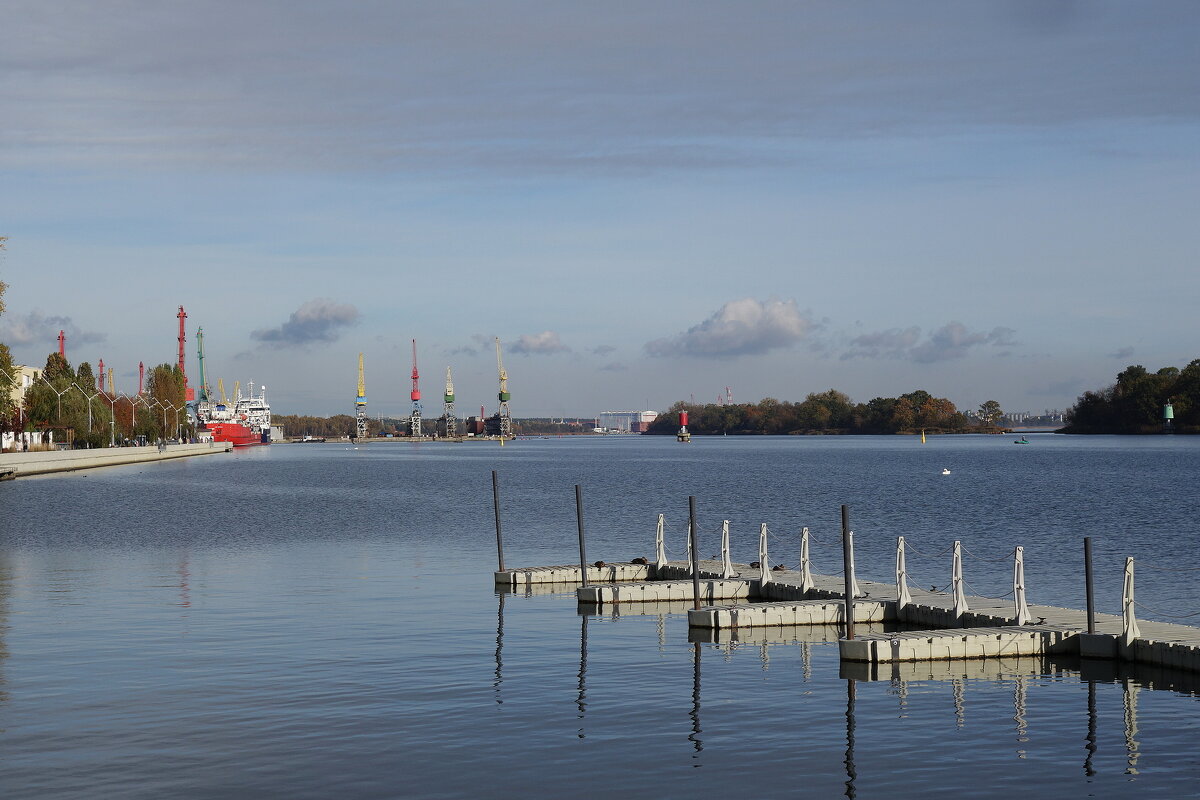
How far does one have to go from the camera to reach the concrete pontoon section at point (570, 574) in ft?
136

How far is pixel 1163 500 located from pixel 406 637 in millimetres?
77035

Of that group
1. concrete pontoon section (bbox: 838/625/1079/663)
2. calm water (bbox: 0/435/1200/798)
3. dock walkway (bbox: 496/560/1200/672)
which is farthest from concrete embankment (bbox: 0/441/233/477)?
concrete pontoon section (bbox: 838/625/1079/663)

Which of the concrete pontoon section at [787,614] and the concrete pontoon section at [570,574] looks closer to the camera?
the concrete pontoon section at [787,614]

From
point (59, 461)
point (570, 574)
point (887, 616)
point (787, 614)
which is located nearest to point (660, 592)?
point (570, 574)

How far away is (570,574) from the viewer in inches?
1667

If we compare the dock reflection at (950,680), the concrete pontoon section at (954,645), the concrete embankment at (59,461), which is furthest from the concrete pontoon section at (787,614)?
the concrete embankment at (59,461)

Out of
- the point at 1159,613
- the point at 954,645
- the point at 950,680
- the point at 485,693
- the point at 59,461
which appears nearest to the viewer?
the point at 485,693

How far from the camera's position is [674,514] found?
7719cm

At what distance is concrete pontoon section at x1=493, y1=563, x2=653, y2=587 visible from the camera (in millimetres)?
41531

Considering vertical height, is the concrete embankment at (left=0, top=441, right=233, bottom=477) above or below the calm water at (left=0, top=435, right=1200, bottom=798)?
above

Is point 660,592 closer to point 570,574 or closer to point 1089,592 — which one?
point 570,574

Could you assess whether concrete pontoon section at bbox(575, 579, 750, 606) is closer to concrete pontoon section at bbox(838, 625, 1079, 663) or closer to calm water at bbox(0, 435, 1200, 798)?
calm water at bbox(0, 435, 1200, 798)

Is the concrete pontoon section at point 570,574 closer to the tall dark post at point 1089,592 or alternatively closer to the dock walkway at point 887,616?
the dock walkway at point 887,616

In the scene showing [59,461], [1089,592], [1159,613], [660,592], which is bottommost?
[1159,613]
